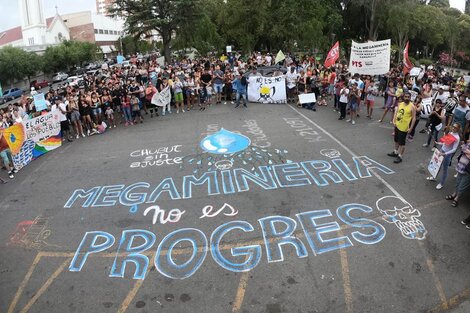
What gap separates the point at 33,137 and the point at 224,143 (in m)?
6.77

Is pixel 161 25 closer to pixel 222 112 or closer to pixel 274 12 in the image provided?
pixel 274 12

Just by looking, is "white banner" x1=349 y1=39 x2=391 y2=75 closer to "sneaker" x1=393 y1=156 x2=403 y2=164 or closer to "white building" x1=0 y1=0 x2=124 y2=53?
"sneaker" x1=393 y1=156 x2=403 y2=164

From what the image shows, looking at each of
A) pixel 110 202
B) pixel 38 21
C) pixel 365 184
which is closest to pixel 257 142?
pixel 365 184

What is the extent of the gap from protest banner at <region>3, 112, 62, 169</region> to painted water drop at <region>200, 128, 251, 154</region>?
5.85 m

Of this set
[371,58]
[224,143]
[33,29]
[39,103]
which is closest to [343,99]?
[371,58]

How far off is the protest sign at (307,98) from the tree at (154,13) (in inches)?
813

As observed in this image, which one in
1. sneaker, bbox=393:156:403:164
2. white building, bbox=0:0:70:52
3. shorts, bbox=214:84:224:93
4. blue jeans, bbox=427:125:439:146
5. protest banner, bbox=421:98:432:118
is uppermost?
white building, bbox=0:0:70:52

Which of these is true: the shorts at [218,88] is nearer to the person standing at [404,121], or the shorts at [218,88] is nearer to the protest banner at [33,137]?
the protest banner at [33,137]

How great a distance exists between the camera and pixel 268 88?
17.6 metres

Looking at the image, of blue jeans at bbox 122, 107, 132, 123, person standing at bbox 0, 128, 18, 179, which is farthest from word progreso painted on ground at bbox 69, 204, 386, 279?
blue jeans at bbox 122, 107, 132, 123

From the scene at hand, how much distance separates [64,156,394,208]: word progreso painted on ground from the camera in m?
8.76

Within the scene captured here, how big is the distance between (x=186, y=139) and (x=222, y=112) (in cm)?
390

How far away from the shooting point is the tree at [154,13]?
108 feet

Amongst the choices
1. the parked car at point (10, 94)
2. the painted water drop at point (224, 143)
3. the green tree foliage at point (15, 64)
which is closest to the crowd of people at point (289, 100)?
the painted water drop at point (224, 143)
